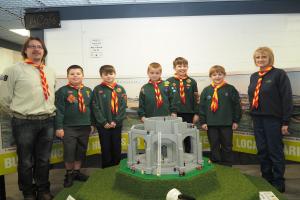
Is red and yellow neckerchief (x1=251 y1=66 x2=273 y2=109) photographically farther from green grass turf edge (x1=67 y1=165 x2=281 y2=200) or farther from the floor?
the floor

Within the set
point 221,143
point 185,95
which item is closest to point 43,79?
point 185,95

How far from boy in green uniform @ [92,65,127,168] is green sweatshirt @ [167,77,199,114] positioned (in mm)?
791

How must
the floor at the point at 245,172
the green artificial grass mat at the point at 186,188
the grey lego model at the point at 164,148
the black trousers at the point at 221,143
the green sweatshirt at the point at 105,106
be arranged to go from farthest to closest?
the black trousers at the point at 221,143
the green sweatshirt at the point at 105,106
the floor at the point at 245,172
the grey lego model at the point at 164,148
the green artificial grass mat at the point at 186,188

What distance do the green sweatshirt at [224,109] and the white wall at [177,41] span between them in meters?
1.01

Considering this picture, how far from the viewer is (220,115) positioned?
3943 mm

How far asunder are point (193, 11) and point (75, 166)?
10.3 ft

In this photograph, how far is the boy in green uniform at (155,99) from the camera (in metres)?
4.05

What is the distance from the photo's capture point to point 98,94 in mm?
3916

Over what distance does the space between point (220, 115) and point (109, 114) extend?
153 cm

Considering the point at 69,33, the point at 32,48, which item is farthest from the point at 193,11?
the point at 32,48

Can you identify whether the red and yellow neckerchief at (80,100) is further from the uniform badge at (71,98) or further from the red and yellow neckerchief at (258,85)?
the red and yellow neckerchief at (258,85)

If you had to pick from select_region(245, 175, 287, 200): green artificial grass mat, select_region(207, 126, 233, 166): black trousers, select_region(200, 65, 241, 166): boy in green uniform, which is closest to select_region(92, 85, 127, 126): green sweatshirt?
select_region(200, 65, 241, 166): boy in green uniform

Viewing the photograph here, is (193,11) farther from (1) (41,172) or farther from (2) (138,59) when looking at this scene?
(1) (41,172)

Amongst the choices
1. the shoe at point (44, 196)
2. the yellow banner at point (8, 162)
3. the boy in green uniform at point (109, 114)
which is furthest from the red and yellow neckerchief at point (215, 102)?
the yellow banner at point (8, 162)
